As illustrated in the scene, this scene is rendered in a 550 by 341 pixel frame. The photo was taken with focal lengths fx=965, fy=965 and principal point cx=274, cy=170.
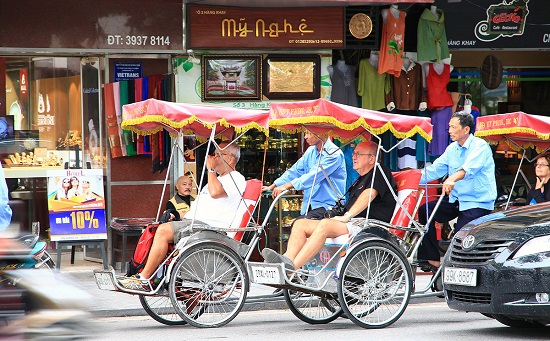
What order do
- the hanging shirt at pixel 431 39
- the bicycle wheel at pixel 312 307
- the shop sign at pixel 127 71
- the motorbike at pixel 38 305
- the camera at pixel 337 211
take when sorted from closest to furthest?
1. the motorbike at pixel 38 305
2. the bicycle wheel at pixel 312 307
3. the camera at pixel 337 211
4. the shop sign at pixel 127 71
5. the hanging shirt at pixel 431 39

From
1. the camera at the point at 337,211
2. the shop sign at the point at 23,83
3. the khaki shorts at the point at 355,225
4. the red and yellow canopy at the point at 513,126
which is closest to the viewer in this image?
the khaki shorts at the point at 355,225

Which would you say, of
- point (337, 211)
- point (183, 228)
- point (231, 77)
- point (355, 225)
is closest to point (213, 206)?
point (183, 228)

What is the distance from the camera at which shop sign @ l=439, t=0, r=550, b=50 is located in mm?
14703

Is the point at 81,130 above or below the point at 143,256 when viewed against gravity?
above

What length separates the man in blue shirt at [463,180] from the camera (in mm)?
10062

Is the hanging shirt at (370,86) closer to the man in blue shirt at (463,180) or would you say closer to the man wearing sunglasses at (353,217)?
the man in blue shirt at (463,180)

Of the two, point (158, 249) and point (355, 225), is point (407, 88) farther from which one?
point (158, 249)

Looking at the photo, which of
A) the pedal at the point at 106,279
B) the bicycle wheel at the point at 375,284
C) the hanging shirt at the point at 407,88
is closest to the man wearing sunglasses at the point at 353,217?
the bicycle wheel at the point at 375,284

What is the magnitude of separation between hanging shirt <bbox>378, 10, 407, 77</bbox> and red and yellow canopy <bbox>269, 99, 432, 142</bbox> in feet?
14.5

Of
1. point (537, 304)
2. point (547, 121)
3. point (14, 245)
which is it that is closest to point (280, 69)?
point (547, 121)

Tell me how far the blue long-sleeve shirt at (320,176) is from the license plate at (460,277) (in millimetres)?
2028

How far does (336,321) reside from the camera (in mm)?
10016

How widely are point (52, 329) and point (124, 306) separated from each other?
605 cm

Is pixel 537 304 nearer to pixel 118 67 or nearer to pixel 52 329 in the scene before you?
pixel 52 329
